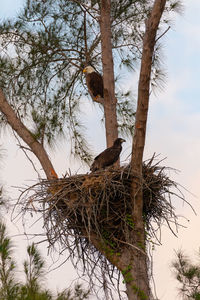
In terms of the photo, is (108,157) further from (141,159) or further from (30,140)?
(30,140)

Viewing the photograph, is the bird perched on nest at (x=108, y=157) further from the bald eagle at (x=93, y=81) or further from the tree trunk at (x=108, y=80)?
the bald eagle at (x=93, y=81)

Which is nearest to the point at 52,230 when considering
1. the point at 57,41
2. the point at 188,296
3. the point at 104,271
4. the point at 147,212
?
the point at 104,271

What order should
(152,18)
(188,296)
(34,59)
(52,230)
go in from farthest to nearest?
(34,59) → (188,296) → (52,230) → (152,18)

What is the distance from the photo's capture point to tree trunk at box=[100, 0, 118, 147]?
5594mm

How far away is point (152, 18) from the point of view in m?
4.24

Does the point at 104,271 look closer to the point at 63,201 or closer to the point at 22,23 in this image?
the point at 63,201

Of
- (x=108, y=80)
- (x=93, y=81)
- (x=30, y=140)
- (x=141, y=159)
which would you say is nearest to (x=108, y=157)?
(x=141, y=159)

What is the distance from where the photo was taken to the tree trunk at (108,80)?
18.4 ft

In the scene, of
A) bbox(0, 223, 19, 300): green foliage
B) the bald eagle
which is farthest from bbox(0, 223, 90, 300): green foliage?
the bald eagle

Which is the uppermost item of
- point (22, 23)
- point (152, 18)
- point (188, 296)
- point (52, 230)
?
point (22, 23)

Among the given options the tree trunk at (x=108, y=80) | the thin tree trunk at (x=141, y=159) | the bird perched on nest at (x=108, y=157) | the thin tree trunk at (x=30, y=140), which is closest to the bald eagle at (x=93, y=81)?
the tree trunk at (x=108, y=80)

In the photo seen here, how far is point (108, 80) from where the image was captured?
5.79 metres

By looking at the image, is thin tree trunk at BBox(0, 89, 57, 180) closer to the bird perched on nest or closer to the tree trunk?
the bird perched on nest

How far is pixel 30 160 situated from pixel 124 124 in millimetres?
1672
